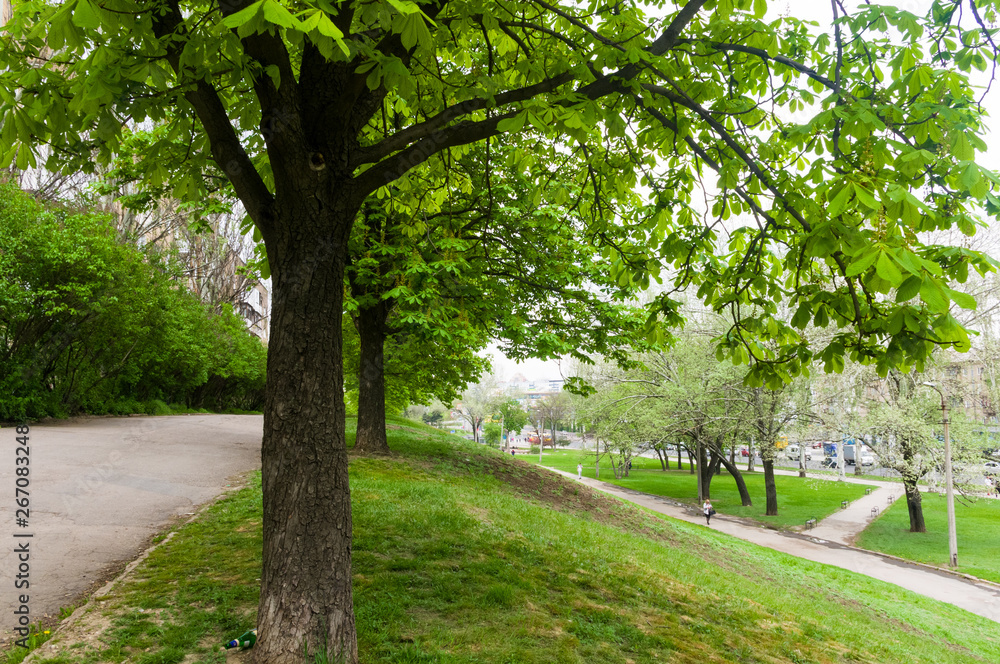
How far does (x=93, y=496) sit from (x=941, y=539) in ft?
90.1

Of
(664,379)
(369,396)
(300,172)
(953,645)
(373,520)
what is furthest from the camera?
(664,379)

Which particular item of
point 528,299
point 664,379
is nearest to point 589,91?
point 528,299

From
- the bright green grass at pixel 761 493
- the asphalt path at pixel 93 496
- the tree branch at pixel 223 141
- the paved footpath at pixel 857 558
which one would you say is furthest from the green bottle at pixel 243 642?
the bright green grass at pixel 761 493

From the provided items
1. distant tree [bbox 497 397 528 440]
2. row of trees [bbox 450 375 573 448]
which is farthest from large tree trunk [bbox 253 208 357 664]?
distant tree [bbox 497 397 528 440]

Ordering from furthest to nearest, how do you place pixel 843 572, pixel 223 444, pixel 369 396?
pixel 843 572 → pixel 223 444 → pixel 369 396

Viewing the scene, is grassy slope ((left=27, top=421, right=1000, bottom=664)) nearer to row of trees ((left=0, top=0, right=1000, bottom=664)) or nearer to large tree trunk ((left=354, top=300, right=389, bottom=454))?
row of trees ((left=0, top=0, right=1000, bottom=664))

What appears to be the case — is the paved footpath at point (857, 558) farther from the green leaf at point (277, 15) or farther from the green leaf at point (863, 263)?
the green leaf at point (277, 15)

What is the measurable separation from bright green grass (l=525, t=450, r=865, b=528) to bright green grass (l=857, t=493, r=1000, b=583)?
8.97ft

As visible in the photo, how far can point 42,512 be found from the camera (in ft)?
21.8

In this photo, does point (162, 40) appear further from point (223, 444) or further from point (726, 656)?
point (223, 444)

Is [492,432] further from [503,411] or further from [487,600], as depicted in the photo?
[487,600]

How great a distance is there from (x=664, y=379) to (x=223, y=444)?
60.6 ft

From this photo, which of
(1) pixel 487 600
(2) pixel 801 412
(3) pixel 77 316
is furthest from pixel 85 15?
(2) pixel 801 412

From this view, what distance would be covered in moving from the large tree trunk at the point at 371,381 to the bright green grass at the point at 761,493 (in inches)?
711
